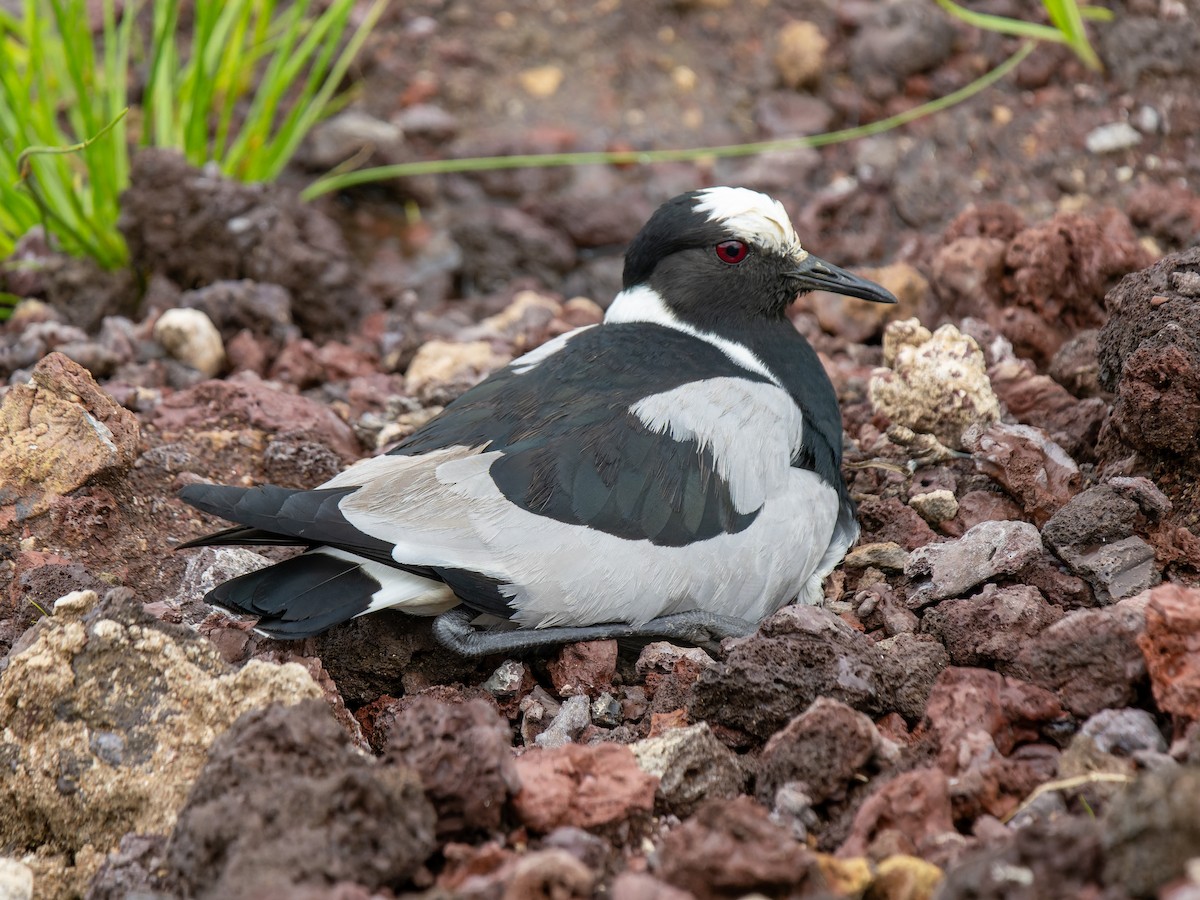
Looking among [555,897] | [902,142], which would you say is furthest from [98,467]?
[902,142]

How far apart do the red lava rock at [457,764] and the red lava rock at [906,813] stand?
688mm

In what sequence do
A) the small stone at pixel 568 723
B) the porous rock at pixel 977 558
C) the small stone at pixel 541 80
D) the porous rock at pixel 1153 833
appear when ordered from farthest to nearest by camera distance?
the small stone at pixel 541 80, the porous rock at pixel 977 558, the small stone at pixel 568 723, the porous rock at pixel 1153 833

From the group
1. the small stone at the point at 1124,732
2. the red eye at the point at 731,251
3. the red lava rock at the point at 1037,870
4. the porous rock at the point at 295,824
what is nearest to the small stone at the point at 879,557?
the red eye at the point at 731,251

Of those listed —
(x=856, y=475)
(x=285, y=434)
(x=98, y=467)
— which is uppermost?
(x=98, y=467)

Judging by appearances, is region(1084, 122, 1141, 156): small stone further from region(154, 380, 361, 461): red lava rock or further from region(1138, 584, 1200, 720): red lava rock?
region(1138, 584, 1200, 720): red lava rock

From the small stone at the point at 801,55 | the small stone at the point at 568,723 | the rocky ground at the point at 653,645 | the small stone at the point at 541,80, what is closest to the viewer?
the rocky ground at the point at 653,645

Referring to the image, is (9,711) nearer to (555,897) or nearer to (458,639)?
(458,639)

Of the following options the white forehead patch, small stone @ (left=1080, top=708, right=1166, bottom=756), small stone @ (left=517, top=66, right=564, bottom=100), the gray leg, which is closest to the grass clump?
small stone @ (left=517, top=66, right=564, bottom=100)

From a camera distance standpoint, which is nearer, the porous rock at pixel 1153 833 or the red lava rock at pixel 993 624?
the porous rock at pixel 1153 833

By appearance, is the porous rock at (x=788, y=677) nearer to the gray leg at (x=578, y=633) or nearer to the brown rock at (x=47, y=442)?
the gray leg at (x=578, y=633)

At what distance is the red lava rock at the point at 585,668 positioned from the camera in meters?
3.62

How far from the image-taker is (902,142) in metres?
6.62

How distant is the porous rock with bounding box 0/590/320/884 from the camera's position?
9.37ft

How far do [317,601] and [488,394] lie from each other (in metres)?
0.92
